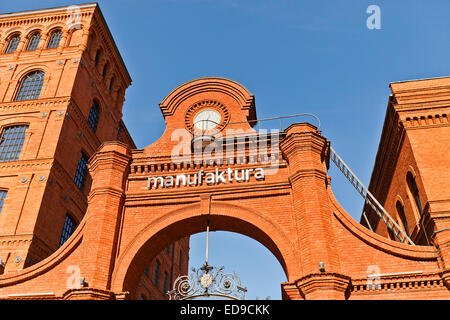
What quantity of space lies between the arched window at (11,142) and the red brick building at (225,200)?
91 millimetres

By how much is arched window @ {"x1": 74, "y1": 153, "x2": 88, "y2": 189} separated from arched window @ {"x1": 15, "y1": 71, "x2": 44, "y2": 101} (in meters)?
4.61

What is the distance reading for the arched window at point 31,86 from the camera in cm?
2547

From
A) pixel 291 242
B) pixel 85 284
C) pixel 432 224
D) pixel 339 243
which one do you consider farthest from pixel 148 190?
pixel 432 224

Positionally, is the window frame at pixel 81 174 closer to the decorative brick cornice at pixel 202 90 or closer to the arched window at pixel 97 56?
the arched window at pixel 97 56

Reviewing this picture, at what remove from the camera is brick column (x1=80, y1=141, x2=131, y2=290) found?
42.4 feet

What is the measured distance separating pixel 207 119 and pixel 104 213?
5.20m

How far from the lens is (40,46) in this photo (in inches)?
1093

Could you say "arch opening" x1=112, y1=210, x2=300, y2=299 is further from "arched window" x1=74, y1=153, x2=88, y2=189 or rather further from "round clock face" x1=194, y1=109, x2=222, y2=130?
"arched window" x1=74, y1=153, x2=88, y2=189

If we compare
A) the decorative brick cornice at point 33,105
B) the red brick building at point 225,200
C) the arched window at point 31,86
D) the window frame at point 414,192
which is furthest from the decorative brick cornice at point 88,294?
the arched window at point 31,86
